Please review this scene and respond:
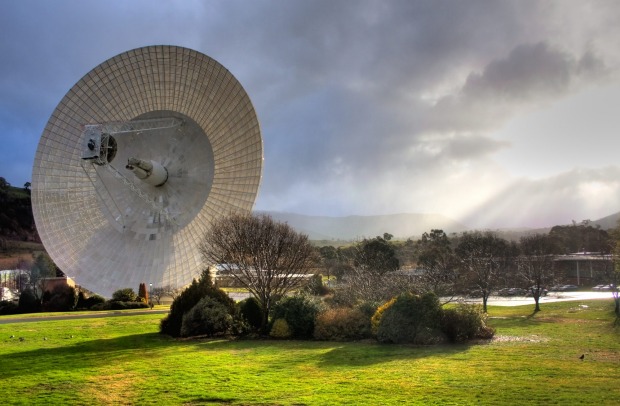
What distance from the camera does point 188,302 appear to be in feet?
84.3

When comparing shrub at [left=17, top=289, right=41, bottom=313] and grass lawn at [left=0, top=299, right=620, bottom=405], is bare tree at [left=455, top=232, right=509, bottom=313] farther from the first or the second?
shrub at [left=17, top=289, right=41, bottom=313]

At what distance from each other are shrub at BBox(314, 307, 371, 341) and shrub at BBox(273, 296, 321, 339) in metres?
0.64

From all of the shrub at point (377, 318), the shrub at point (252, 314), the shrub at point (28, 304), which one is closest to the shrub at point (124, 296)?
the shrub at point (28, 304)

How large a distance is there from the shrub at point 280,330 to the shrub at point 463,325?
7.58 meters

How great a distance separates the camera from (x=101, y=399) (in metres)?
12.6

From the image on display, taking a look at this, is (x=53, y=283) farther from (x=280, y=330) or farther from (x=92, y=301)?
(x=280, y=330)

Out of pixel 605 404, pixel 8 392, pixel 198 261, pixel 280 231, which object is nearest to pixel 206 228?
pixel 198 261

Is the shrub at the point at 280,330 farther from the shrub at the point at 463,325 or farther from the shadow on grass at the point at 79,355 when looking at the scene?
the shrub at the point at 463,325

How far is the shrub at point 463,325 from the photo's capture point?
72.2ft

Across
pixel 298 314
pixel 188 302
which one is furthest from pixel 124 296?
pixel 298 314

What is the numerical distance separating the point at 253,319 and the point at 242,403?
15.3m

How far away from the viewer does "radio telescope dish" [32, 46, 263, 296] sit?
1273 inches

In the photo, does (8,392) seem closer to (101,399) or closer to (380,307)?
(101,399)

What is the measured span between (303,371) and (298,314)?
371 inches
